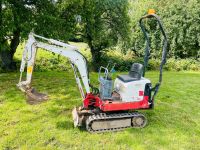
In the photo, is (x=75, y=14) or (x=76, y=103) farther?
(x=75, y=14)

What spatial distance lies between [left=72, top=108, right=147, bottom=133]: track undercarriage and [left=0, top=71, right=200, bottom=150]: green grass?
0.59ft

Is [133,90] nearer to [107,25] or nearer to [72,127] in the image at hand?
[72,127]

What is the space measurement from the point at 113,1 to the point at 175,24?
6.99m

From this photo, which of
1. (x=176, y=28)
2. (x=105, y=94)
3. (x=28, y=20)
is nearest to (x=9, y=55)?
(x=28, y=20)

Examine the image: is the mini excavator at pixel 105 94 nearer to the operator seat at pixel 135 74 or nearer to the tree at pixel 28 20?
the operator seat at pixel 135 74

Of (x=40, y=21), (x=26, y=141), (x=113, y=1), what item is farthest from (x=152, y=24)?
(x=26, y=141)

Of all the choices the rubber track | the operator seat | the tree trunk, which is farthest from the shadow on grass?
the tree trunk

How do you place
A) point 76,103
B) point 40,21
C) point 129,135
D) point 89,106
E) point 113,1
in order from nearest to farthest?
point 129,135 < point 89,106 < point 76,103 < point 40,21 < point 113,1

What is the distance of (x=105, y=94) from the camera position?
24.8ft

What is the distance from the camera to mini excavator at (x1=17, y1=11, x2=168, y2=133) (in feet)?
23.7

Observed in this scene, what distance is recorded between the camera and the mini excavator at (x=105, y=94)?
722 cm

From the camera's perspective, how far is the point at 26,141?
677 cm

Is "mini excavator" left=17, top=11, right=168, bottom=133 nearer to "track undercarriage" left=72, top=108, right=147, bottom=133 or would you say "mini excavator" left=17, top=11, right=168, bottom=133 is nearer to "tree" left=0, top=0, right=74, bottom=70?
"track undercarriage" left=72, top=108, right=147, bottom=133

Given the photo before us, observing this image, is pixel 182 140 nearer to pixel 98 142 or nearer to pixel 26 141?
pixel 98 142
